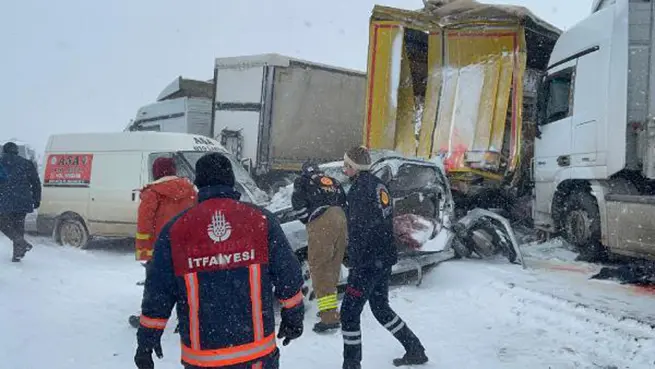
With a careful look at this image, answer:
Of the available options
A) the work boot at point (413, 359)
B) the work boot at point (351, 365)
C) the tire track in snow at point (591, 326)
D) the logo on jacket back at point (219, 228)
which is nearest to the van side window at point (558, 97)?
the tire track in snow at point (591, 326)

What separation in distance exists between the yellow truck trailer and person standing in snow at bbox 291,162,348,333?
4495 mm

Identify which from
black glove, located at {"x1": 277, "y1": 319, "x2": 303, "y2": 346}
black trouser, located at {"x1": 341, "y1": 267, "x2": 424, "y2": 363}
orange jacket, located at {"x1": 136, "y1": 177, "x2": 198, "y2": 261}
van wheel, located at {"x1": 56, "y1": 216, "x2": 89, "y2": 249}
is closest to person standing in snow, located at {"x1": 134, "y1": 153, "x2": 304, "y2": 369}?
black glove, located at {"x1": 277, "y1": 319, "x2": 303, "y2": 346}

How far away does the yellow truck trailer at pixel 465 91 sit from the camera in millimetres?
8805

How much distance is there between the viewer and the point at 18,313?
528 centimetres

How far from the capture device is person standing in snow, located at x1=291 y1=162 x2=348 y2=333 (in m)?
4.84

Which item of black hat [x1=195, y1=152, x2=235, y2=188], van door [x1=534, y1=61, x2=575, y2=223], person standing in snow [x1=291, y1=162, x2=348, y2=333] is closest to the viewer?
black hat [x1=195, y1=152, x2=235, y2=188]

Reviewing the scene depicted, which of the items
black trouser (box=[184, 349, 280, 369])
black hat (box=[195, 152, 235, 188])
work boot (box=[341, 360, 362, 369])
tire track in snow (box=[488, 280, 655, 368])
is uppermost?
black hat (box=[195, 152, 235, 188])

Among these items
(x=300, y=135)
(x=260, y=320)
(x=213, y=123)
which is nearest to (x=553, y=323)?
(x=260, y=320)

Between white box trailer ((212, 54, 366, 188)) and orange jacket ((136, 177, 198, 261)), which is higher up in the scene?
white box trailer ((212, 54, 366, 188))

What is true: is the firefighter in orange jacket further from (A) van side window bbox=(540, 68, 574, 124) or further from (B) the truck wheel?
(A) van side window bbox=(540, 68, 574, 124)

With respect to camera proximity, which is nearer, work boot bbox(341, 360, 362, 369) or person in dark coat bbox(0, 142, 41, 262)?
work boot bbox(341, 360, 362, 369)

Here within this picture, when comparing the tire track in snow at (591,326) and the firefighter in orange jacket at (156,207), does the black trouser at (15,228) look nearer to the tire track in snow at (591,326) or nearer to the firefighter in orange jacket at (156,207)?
the firefighter in orange jacket at (156,207)

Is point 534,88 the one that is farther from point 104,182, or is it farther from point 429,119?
point 104,182

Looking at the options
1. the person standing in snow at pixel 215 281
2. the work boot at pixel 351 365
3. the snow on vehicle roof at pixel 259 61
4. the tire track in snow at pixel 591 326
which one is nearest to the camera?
the person standing in snow at pixel 215 281
